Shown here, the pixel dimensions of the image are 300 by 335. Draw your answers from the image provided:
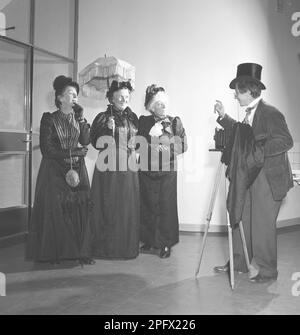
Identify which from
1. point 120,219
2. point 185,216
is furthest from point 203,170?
point 120,219

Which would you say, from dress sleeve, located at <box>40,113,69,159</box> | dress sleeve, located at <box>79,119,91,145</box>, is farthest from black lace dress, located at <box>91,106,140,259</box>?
dress sleeve, located at <box>40,113,69,159</box>

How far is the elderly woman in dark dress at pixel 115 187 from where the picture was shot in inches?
154

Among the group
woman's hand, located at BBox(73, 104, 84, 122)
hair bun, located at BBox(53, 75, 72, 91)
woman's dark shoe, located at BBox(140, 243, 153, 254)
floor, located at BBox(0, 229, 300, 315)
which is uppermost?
hair bun, located at BBox(53, 75, 72, 91)

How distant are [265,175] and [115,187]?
4.30 feet

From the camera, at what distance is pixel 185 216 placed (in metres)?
5.39

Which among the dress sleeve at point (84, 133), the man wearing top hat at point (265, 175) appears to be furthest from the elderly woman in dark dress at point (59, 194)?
the man wearing top hat at point (265, 175)

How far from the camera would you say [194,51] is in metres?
5.28

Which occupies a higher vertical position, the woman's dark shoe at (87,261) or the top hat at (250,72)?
the top hat at (250,72)

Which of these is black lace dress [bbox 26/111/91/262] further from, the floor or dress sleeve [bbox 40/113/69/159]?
the floor

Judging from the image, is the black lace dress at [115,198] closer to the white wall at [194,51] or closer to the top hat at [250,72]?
the top hat at [250,72]

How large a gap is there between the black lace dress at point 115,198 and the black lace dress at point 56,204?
261 mm

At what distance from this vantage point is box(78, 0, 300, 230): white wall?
5.22m

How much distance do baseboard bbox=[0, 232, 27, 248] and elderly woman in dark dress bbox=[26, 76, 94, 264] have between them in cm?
95

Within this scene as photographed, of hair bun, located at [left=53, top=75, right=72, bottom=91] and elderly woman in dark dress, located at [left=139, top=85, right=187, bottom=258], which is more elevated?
hair bun, located at [left=53, top=75, right=72, bottom=91]
